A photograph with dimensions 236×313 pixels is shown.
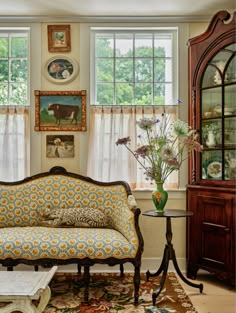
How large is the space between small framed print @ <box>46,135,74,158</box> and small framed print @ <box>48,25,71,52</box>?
3.01 feet

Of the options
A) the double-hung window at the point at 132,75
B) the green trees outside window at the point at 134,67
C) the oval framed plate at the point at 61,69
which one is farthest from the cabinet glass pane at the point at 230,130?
the oval framed plate at the point at 61,69

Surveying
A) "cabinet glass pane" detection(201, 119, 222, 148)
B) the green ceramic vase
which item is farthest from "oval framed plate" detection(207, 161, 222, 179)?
the green ceramic vase

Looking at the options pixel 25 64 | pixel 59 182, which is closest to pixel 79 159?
pixel 59 182

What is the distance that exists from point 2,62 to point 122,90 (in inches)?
51.7

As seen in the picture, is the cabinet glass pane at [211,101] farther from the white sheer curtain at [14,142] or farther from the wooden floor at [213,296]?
the white sheer curtain at [14,142]

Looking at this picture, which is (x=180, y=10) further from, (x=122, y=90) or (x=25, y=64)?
(x=25, y=64)

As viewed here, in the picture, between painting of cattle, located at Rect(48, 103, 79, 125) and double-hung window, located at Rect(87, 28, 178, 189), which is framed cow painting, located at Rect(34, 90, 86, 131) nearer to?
painting of cattle, located at Rect(48, 103, 79, 125)

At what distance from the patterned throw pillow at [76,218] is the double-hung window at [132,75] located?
0.71m

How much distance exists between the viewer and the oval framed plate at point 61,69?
388 centimetres

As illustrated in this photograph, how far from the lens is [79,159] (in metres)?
3.89

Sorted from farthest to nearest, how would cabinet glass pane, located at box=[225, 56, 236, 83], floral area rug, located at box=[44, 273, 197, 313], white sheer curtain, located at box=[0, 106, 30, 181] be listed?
white sheer curtain, located at box=[0, 106, 30, 181] → cabinet glass pane, located at box=[225, 56, 236, 83] → floral area rug, located at box=[44, 273, 197, 313]

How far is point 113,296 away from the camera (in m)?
3.06

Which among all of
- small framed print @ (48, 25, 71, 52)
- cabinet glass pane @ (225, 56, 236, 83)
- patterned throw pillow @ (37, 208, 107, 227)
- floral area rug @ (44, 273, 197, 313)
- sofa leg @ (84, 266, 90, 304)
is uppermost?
small framed print @ (48, 25, 71, 52)

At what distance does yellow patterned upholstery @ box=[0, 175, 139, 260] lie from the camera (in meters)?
2.88
